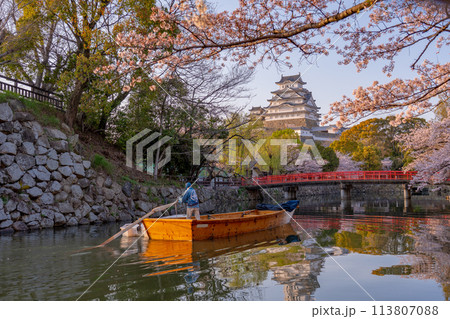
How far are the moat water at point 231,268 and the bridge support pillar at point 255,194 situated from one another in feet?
60.8

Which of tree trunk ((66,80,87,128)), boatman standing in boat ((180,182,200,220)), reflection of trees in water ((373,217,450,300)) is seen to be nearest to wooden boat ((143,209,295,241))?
boatman standing in boat ((180,182,200,220))

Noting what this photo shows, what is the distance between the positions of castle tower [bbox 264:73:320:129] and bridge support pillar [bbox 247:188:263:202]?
20685 millimetres

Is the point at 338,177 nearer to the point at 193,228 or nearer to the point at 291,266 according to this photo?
the point at 193,228

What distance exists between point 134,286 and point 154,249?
2921 mm

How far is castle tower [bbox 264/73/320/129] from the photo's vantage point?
160 feet

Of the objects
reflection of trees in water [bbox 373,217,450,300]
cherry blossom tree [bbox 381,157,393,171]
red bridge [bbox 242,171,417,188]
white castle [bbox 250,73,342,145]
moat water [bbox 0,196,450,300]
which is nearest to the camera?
moat water [bbox 0,196,450,300]

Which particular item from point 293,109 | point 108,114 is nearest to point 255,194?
point 108,114

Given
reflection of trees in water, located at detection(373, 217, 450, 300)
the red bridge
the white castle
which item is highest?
the white castle

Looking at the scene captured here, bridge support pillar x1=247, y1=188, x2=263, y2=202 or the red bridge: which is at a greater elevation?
the red bridge

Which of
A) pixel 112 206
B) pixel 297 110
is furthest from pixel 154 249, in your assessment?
pixel 297 110

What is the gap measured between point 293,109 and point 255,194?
2420 centimetres

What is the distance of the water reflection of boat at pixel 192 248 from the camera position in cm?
648

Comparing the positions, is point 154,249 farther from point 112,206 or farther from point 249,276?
point 112,206

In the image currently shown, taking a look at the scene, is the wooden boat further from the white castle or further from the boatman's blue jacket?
the white castle
